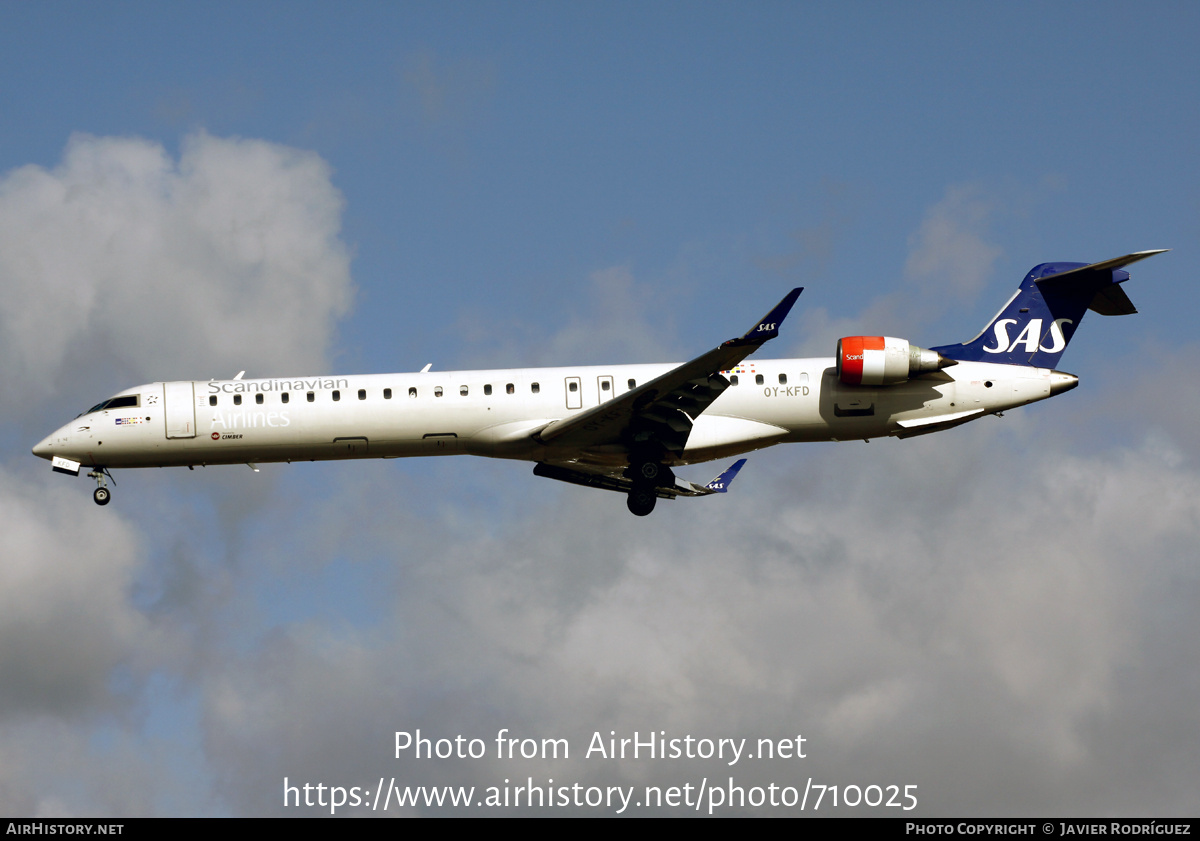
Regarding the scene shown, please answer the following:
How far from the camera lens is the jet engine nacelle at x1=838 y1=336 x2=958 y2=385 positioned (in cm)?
3134

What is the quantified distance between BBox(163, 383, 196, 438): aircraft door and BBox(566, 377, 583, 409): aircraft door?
930 cm

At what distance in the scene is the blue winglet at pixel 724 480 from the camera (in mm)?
35634

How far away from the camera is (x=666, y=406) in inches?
1203

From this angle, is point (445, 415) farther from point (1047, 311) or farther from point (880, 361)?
point (1047, 311)

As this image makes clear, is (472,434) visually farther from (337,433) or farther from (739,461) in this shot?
(739,461)

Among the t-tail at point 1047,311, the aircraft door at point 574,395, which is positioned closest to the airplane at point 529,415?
the aircraft door at point 574,395

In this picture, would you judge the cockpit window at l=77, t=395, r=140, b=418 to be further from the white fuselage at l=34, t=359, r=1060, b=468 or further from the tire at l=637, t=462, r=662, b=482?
the tire at l=637, t=462, r=662, b=482

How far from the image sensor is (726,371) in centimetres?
3034

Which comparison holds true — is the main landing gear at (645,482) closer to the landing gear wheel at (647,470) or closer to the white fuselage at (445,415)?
the landing gear wheel at (647,470)

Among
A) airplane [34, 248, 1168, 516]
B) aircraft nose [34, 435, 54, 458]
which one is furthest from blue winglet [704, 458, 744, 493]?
aircraft nose [34, 435, 54, 458]

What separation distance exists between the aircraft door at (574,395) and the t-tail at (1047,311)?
9.72 metres

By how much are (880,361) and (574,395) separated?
299 inches

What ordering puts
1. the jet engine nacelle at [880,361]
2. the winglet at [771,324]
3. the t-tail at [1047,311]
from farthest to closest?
the t-tail at [1047,311]
the jet engine nacelle at [880,361]
the winglet at [771,324]
